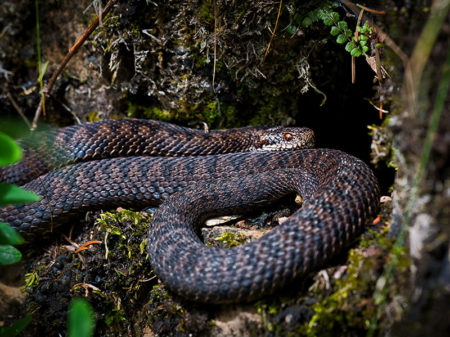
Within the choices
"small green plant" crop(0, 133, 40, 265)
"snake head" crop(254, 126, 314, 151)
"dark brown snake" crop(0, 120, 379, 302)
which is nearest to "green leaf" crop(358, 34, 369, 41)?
"dark brown snake" crop(0, 120, 379, 302)

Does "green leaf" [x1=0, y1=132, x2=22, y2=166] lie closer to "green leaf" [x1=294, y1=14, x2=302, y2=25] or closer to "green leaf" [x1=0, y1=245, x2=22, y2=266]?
"green leaf" [x1=0, y1=245, x2=22, y2=266]

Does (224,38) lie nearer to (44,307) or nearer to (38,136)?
(38,136)

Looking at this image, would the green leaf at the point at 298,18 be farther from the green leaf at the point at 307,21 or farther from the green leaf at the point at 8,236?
the green leaf at the point at 8,236

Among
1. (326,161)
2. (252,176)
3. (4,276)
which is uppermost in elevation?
(326,161)

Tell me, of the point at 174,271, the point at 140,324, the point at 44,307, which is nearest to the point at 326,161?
the point at 174,271

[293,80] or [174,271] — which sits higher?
[293,80]

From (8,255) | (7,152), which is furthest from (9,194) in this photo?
(8,255)

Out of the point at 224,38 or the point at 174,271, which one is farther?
the point at 224,38
